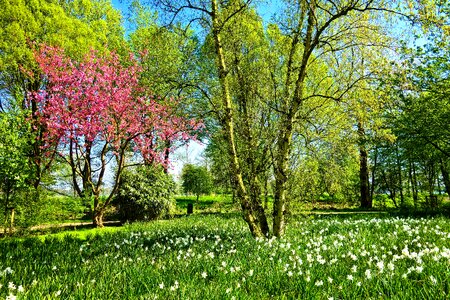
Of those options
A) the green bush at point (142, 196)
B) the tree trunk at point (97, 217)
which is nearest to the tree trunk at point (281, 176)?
→ the tree trunk at point (97, 217)

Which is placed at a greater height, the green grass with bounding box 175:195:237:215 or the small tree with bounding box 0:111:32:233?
the small tree with bounding box 0:111:32:233

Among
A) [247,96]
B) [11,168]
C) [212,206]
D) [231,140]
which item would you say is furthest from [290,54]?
[11,168]

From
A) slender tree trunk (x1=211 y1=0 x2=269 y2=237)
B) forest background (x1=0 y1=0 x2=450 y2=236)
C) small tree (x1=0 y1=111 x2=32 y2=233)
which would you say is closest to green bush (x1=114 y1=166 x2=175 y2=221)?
forest background (x1=0 y1=0 x2=450 y2=236)

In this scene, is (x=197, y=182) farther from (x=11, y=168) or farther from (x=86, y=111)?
(x=11, y=168)

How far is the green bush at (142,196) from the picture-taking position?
1622 centimetres

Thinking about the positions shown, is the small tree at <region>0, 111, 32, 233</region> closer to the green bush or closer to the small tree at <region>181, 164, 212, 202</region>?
the green bush

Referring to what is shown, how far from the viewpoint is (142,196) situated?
16141mm

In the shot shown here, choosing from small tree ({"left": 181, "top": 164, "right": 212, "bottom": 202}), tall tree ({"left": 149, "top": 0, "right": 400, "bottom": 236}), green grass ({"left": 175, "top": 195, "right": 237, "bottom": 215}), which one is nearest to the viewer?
tall tree ({"left": 149, "top": 0, "right": 400, "bottom": 236})

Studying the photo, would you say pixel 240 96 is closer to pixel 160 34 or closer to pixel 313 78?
pixel 160 34

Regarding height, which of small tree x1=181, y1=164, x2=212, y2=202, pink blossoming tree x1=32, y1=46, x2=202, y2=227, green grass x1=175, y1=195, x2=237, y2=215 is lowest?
green grass x1=175, y1=195, x2=237, y2=215

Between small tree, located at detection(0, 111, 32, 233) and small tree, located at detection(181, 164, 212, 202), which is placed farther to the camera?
small tree, located at detection(181, 164, 212, 202)

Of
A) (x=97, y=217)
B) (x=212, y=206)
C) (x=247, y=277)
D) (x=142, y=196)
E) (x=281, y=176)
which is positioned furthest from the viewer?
(x=142, y=196)

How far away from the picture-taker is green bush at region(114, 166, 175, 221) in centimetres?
1622

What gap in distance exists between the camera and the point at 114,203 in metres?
17.0
